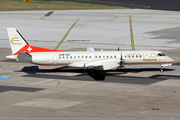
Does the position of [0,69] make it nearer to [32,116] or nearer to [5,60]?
[5,60]

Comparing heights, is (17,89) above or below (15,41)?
below

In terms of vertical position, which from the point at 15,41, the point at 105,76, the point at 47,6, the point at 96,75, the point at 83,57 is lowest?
the point at 105,76

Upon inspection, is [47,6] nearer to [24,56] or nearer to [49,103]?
[24,56]

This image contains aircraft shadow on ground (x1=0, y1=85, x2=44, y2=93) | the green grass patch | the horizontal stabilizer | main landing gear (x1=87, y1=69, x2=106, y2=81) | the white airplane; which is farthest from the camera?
the green grass patch

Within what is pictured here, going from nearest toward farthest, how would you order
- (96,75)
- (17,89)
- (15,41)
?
1. (17,89)
2. (96,75)
3. (15,41)

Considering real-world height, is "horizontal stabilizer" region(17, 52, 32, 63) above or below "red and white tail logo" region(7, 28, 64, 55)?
below

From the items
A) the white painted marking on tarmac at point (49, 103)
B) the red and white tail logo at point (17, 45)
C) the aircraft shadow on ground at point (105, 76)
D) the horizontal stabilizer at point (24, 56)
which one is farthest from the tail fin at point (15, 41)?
the white painted marking on tarmac at point (49, 103)

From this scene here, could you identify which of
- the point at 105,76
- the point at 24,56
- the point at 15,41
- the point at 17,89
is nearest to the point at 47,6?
the point at 15,41

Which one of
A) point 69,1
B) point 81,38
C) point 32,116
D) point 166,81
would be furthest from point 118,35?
point 69,1

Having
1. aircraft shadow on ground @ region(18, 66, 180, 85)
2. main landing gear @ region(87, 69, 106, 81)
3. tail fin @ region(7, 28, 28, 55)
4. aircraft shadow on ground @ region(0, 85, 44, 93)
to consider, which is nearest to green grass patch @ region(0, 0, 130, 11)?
aircraft shadow on ground @ region(18, 66, 180, 85)

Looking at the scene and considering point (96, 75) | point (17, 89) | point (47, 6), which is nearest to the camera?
point (17, 89)

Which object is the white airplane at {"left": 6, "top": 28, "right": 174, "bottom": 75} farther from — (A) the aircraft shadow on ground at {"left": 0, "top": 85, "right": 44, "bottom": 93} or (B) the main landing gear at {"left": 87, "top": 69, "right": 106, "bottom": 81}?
(A) the aircraft shadow on ground at {"left": 0, "top": 85, "right": 44, "bottom": 93}

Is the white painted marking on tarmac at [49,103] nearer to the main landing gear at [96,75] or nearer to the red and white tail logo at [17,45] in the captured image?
the main landing gear at [96,75]

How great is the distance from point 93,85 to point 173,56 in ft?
73.4
